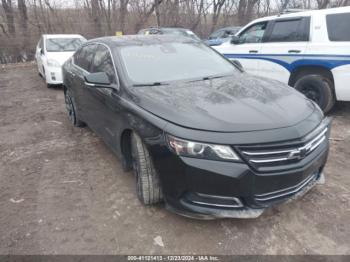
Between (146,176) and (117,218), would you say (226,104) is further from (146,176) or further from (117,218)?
(117,218)

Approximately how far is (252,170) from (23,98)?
7.38m

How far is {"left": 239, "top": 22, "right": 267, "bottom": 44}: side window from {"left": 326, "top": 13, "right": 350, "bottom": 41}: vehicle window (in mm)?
1392

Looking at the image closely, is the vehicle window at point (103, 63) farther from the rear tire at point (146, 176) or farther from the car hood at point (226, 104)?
the rear tire at point (146, 176)

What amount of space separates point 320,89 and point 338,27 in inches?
41.9

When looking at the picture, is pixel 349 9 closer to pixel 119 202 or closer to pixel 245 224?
pixel 245 224

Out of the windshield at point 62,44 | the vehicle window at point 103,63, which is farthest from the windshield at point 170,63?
the windshield at point 62,44

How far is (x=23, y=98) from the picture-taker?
7.90 meters

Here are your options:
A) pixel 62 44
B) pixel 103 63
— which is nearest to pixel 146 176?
pixel 103 63

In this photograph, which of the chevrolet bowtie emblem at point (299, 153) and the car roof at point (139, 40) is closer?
the chevrolet bowtie emblem at point (299, 153)

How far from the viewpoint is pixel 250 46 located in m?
6.53

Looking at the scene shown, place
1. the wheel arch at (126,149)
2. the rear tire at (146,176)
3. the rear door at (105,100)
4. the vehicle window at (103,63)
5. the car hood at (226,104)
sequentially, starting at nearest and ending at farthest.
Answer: the car hood at (226,104)
the rear tire at (146,176)
the wheel arch at (126,149)
the rear door at (105,100)
the vehicle window at (103,63)

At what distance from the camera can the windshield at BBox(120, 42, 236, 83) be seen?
3295mm

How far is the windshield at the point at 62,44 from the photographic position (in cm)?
908

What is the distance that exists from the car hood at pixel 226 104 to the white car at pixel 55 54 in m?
6.26
